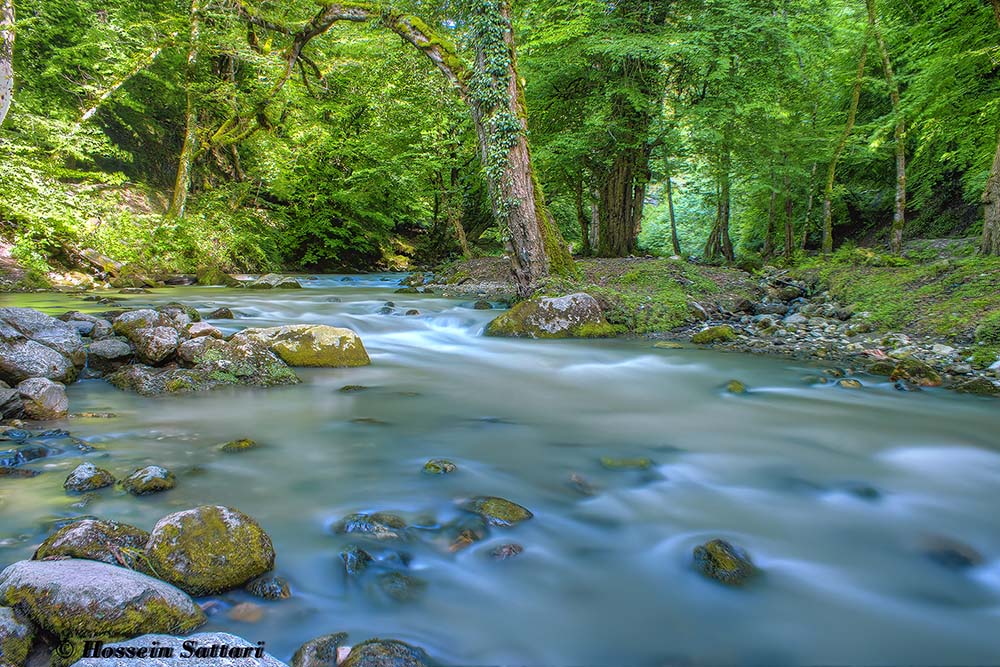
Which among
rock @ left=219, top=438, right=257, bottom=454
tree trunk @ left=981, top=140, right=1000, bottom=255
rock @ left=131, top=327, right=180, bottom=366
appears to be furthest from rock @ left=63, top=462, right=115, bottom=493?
tree trunk @ left=981, top=140, right=1000, bottom=255

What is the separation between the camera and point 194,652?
168 cm

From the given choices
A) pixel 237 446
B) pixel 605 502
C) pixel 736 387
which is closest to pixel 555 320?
pixel 736 387

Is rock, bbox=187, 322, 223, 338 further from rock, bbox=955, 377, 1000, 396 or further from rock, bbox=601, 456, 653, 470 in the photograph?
rock, bbox=955, 377, 1000, 396

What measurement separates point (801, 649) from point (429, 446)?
9.07 feet

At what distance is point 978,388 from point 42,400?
28.0 feet

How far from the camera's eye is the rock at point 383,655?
197cm

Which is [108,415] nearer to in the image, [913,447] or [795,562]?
[795,562]

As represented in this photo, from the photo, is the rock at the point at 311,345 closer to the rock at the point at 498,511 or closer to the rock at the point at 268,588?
the rock at the point at 498,511

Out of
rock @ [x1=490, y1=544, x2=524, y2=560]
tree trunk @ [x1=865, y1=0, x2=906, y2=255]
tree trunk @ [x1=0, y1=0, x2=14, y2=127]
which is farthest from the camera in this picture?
tree trunk @ [x1=865, y1=0, x2=906, y2=255]

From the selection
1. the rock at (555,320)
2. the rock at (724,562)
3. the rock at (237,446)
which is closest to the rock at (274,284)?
the rock at (555,320)

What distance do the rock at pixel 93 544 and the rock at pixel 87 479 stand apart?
3.06 feet

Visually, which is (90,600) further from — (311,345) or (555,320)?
(555,320)

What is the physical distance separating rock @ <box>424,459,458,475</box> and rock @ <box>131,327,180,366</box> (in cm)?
382

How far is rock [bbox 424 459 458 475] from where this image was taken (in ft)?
12.4
